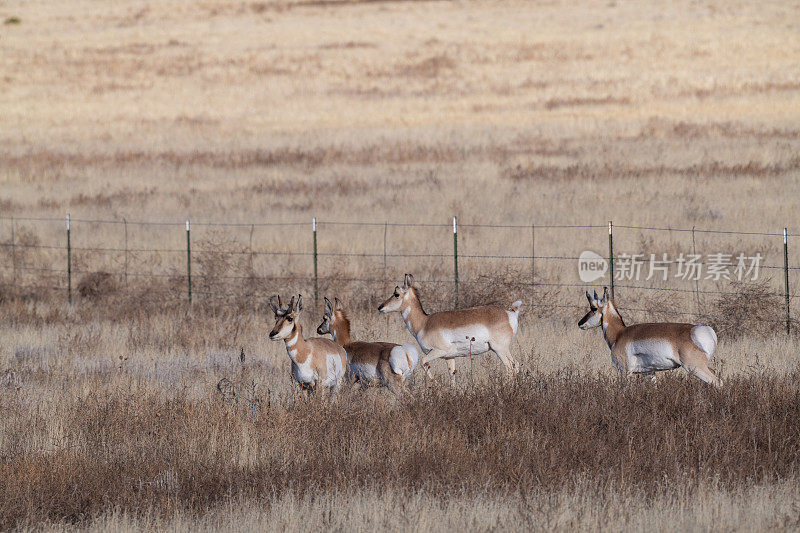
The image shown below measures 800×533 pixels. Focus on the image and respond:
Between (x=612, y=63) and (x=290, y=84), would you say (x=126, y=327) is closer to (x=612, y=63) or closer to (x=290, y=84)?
(x=290, y=84)

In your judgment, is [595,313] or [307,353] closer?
[307,353]

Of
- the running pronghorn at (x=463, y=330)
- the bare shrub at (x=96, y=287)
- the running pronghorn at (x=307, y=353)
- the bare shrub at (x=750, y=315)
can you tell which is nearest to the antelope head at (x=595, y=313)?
the running pronghorn at (x=463, y=330)

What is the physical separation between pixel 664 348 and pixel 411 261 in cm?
1049

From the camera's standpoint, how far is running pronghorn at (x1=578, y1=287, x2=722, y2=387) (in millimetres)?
10492

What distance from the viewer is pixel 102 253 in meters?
22.5

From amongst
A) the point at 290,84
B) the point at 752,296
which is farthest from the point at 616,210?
the point at 290,84

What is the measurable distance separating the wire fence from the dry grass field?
0.13 meters

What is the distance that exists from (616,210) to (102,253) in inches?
494

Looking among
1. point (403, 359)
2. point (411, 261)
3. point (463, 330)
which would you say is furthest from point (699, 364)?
point (411, 261)

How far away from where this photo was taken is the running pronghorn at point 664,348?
10.5 m

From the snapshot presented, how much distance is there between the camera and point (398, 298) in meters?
12.4

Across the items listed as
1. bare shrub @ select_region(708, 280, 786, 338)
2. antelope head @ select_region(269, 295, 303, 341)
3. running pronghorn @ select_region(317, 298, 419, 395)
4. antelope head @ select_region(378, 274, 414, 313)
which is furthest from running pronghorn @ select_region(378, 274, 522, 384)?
bare shrub @ select_region(708, 280, 786, 338)

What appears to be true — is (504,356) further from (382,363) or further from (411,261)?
(411,261)

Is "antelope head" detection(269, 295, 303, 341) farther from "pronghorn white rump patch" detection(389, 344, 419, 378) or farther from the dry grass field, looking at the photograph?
"pronghorn white rump patch" detection(389, 344, 419, 378)
